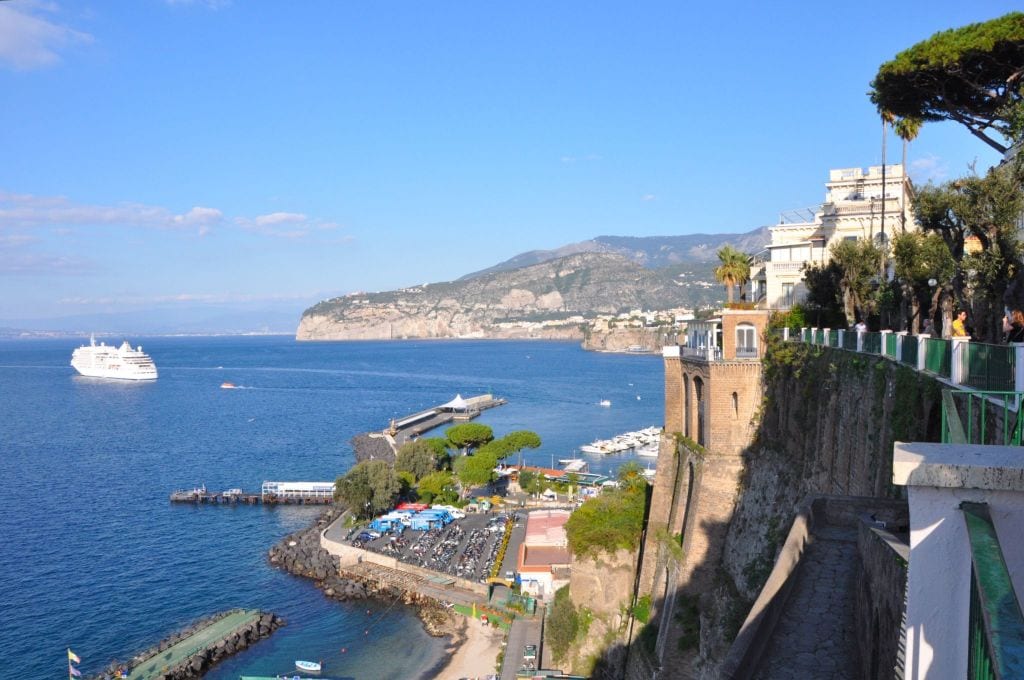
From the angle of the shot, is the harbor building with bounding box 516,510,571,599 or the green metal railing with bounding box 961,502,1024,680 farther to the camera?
the harbor building with bounding box 516,510,571,599

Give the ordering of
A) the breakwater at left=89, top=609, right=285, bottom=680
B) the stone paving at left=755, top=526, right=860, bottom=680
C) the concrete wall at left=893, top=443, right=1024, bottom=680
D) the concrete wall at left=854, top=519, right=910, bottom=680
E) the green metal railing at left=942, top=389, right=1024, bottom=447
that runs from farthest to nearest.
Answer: the breakwater at left=89, top=609, right=285, bottom=680, the stone paving at left=755, top=526, right=860, bottom=680, the concrete wall at left=854, top=519, right=910, bottom=680, the green metal railing at left=942, top=389, right=1024, bottom=447, the concrete wall at left=893, top=443, right=1024, bottom=680

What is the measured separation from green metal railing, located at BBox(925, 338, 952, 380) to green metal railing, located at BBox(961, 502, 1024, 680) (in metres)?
8.77

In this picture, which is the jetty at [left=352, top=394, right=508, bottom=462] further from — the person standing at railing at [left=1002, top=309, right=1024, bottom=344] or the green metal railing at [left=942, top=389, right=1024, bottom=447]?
the green metal railing at [left=942, top=389, right=1024, bottom=447]

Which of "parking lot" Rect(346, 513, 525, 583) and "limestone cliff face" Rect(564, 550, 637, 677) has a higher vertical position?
"limestone cliff face" Rect(564, 550, 637, 677)

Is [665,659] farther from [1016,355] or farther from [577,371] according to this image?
[577,371]

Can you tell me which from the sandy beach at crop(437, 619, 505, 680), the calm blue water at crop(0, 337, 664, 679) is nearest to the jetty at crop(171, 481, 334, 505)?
the calm blue water at crop(0, 337, 664, 679)

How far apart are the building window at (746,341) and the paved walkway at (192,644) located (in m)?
23.6

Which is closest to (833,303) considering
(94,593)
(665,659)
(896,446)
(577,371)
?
(665,659)

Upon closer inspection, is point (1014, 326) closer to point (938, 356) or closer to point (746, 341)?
point (938, 356)

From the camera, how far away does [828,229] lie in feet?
117

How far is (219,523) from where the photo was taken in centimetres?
5272

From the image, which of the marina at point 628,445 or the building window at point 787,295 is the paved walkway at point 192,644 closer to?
the building window at point 787,295

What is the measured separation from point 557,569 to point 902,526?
90.9 ft

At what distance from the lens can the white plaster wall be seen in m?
3.79
